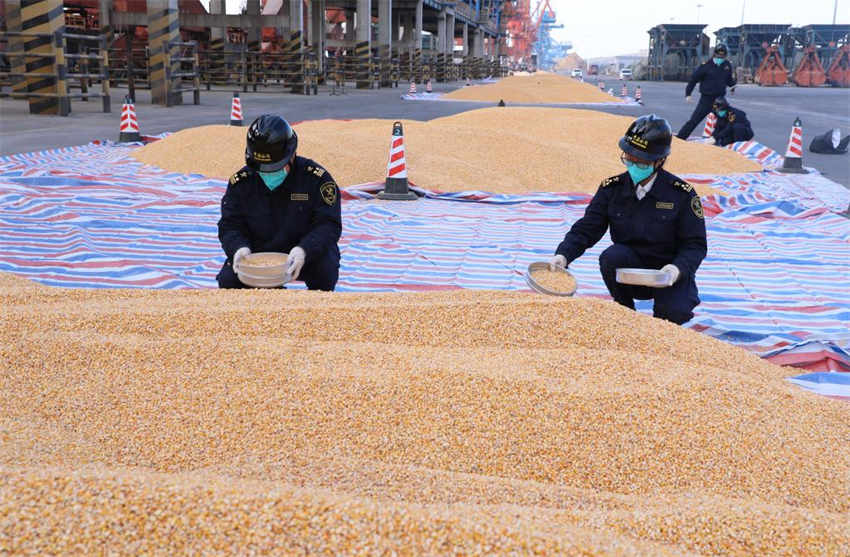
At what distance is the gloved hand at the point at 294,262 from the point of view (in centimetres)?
337

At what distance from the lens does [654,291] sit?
12.3ft

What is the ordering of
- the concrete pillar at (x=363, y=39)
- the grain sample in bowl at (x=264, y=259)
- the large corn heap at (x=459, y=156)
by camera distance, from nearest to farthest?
the grain sample in bowl at (x=264, y=259) → the large corn heap at (x=459, y=156) → the concrete pillar at (x=363, y=39)

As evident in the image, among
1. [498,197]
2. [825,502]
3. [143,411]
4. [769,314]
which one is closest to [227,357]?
[143,411]

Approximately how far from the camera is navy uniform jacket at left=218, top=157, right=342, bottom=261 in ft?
12.2

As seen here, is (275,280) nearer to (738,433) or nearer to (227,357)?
(227,357)

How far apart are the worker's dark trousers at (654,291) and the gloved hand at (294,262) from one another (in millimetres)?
1495

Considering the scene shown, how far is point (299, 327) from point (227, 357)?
15.0 inches

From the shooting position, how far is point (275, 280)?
3.35 meters

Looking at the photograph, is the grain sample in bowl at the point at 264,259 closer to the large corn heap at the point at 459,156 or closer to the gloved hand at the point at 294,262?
the gloved hand at the point at 294,262

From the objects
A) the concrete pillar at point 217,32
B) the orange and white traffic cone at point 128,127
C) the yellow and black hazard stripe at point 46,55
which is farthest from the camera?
the concrete pillar at point 217,32

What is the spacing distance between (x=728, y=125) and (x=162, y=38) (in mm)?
12377

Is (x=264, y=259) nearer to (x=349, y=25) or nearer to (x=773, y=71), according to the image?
(x=349, y=25)

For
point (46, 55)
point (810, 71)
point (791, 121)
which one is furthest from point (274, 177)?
point (810, 71)

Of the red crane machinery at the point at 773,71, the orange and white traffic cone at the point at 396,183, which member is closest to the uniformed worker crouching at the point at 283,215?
the orange and white traffic cone at the point at 396,183
